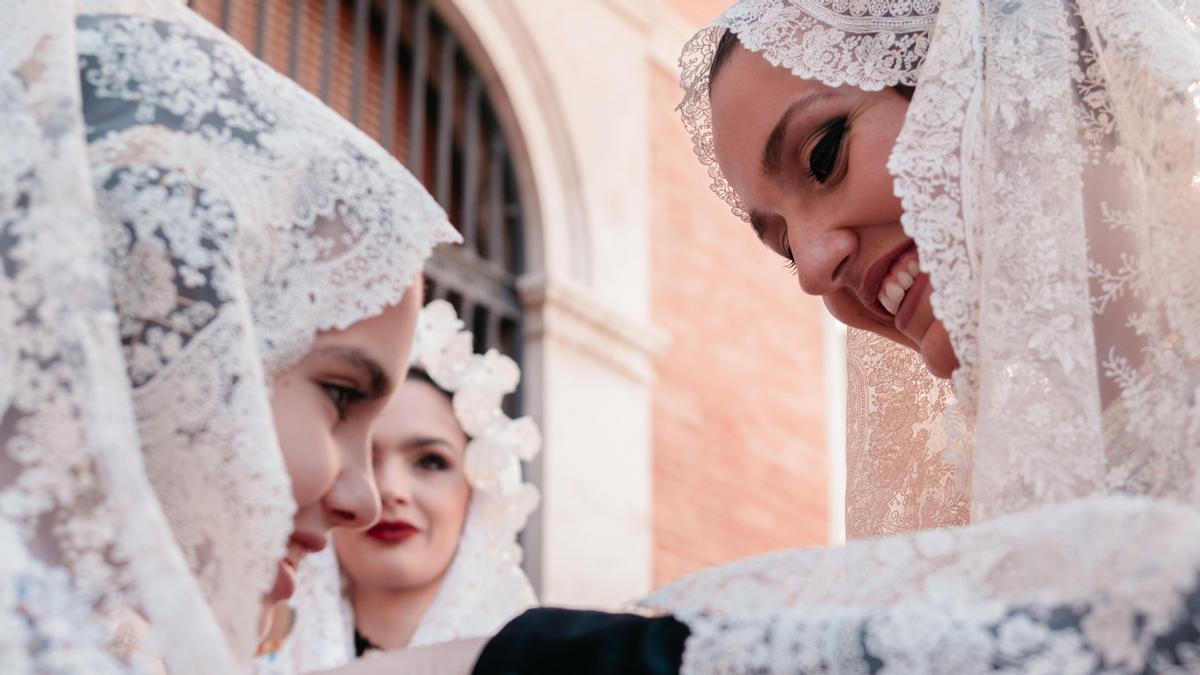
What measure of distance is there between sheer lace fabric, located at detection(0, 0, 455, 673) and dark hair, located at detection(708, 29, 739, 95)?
1.93ft

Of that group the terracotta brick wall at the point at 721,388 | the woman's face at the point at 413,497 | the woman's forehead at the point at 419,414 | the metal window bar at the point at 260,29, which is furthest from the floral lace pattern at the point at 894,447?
the terracotta brick wall at the point at 721,388

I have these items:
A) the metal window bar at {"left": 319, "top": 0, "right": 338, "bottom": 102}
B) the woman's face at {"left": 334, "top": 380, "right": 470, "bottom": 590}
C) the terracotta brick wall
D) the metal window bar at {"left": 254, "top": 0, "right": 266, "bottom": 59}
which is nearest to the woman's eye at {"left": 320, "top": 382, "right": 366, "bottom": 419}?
the woman's face at {"left": 334, "top": 380, "right": 470, "bottom": 590}

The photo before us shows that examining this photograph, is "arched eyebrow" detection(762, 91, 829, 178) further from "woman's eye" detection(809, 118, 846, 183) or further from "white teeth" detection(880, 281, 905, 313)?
"white teeth" detection(880, 281, 905, 313)

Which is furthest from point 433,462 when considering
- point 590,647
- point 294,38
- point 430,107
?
point 430,107

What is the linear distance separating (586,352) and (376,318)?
472cm

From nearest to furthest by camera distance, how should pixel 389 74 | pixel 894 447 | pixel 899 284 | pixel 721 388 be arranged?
1. pixel 899 284
2. pixel 894 447
3. pixel 389 74
4. pixel 721 388

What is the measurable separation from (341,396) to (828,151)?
71cm

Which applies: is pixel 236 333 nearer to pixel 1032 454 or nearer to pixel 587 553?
pixel 1032 454

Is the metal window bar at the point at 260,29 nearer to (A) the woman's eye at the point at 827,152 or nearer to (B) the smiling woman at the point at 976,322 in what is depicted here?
(B) the smiling woman at the point at 976,322

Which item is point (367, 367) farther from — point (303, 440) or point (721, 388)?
point (721, 388)

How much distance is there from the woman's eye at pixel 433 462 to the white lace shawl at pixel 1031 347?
5.34 ft

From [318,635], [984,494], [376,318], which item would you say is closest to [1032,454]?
[984,494]

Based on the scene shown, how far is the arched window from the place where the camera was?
596 centimetres

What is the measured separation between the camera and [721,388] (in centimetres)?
740
